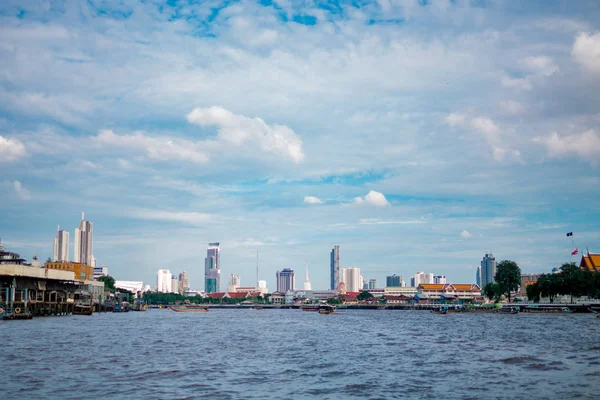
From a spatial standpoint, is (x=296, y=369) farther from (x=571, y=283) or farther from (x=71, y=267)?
(x=71, y=267)

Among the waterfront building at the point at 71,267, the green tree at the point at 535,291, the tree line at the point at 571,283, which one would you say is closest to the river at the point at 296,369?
the tree line at the point at 571,283

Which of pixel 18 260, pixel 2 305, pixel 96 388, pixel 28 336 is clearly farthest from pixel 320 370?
pixel 18 260

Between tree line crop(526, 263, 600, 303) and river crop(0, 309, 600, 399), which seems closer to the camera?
river crop(0, 309, 600, 399)

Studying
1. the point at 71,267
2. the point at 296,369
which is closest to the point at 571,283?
the point at 71,267

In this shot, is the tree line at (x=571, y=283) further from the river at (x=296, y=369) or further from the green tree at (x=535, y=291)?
the river at (x=296, y=369)

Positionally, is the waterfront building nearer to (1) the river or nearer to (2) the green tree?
(1) the river

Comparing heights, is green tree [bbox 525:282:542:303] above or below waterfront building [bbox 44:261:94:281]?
below

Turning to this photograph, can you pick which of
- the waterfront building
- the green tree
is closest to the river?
the waterfront building

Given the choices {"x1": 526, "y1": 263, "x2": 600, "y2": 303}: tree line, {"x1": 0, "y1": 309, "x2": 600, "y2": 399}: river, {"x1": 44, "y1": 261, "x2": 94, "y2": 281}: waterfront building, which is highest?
{"x1": 44, "y1": 261, "x2": 94, "y2": 281}: waterfront building

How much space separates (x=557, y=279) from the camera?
6462 inches

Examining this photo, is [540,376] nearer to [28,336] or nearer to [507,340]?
[507,340]

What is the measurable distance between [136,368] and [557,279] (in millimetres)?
→ 150133

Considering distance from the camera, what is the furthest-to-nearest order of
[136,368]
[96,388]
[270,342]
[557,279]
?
[557,279] → [270,342] → [136,368] → [96,388]

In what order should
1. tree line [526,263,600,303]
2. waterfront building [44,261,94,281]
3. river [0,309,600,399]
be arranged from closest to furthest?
1. river [0,309,600,399]
2. tree line [526,263,600,303]
3. waterfront building [44,261,94,281]
